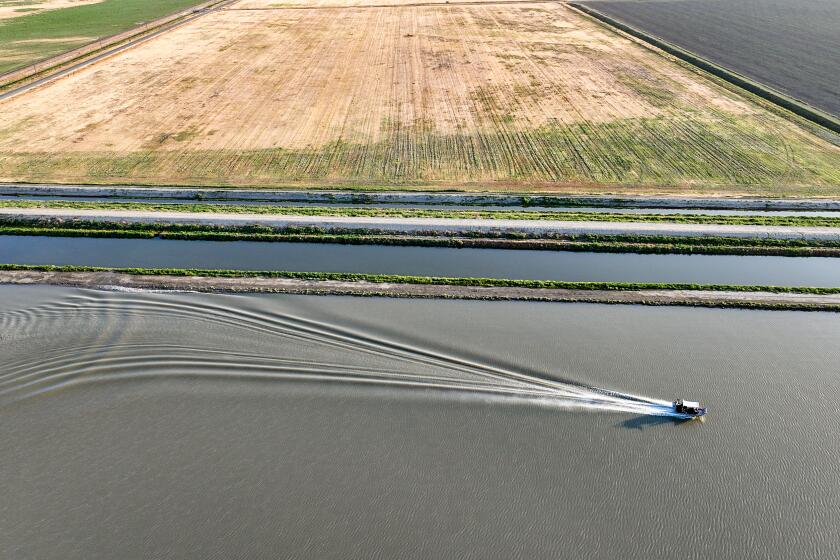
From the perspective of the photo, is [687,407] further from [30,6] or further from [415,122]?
[30,6]

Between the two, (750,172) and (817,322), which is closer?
(817,322)

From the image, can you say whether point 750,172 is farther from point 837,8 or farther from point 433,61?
point 837,8

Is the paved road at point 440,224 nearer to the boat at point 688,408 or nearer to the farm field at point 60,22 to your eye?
the boat at point 688,408

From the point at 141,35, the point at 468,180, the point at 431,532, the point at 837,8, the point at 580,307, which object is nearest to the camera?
the point at 431,532

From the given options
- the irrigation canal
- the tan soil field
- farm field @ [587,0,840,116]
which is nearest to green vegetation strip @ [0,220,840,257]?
the irrigation canal

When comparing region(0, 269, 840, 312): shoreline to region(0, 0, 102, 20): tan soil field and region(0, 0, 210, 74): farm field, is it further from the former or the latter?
region(0, 0, 102, 20): tan soil field

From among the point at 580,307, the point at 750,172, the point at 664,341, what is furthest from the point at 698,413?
the point at 750,172

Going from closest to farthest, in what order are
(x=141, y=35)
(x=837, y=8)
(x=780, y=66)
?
(x=780, y=66) < (x=141, y=35) < (x=837, y=8)

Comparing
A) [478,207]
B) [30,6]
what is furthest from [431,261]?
[30,6]

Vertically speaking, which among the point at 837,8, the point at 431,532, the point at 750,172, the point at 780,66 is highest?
the point at 837,8
